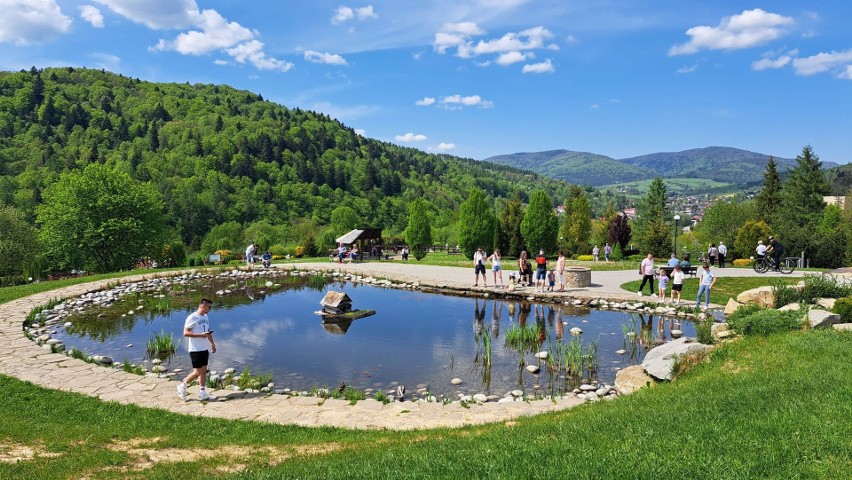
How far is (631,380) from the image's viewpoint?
347 inches

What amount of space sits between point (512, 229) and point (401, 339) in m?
29.8

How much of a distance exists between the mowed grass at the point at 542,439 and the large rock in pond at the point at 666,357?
1.90 ft

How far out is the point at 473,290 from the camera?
19922 millimetres

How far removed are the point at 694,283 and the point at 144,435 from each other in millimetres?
18977

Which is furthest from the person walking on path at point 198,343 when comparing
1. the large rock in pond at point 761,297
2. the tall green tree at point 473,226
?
the tall green tree at point 473,226

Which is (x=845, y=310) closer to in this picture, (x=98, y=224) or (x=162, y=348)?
(x=162, y=348)

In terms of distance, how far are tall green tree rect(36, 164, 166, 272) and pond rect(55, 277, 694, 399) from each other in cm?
1771

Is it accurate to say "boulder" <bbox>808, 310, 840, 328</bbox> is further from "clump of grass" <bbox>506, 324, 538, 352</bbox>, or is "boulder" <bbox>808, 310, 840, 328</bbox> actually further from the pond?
"clump of grass" <bbox>506, 324, 538, 352</bbox>

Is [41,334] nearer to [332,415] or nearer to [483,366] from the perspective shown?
[332,415]

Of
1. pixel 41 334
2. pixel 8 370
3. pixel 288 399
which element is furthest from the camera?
pixel 41 334

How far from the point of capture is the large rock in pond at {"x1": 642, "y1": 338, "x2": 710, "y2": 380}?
851cm

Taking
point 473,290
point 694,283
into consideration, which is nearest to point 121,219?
point 473,290

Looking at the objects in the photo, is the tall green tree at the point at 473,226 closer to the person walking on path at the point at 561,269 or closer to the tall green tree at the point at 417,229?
the tall green tree at the point at 417,229

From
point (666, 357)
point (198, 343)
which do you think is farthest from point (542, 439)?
point (198, 343)
